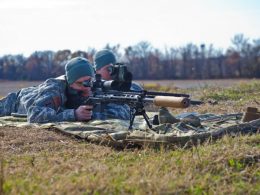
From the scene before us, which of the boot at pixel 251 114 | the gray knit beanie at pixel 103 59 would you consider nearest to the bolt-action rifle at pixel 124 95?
the boot at pixel 251 114

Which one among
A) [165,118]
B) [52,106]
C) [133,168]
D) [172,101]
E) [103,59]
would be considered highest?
[103,59]

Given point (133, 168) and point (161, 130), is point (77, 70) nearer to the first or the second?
point (161, 130)

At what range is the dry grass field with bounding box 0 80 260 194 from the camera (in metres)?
3.56

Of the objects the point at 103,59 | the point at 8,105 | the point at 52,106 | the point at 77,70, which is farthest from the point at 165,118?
the point at 8,105

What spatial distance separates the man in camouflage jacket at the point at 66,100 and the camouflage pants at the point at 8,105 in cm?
97

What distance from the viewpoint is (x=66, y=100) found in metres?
7.58

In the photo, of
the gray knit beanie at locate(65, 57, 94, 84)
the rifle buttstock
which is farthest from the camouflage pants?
the rifle buttstock

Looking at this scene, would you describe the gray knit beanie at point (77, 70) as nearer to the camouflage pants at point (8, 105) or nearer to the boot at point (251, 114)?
the camouflage pants at point (8, 105)

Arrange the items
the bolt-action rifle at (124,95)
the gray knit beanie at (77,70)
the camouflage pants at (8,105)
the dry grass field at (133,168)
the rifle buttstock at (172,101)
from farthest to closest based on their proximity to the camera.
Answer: the camouflage pants at (8,105) < the gray knit beanie at (77,70) < the bolt-action rifle at (124,95) < the rifle buttstock at (172,101) < the dry grass field at (133,168)

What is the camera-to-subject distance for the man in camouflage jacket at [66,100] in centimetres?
708

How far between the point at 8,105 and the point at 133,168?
5144 mm

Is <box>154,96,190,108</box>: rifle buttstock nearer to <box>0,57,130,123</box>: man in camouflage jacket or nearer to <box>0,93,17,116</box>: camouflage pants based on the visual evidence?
<box>0,57,130,123</box>: man in camouflage jacket

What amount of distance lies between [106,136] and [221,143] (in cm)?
127

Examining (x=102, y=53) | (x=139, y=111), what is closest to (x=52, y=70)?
(x=102, y=53)
